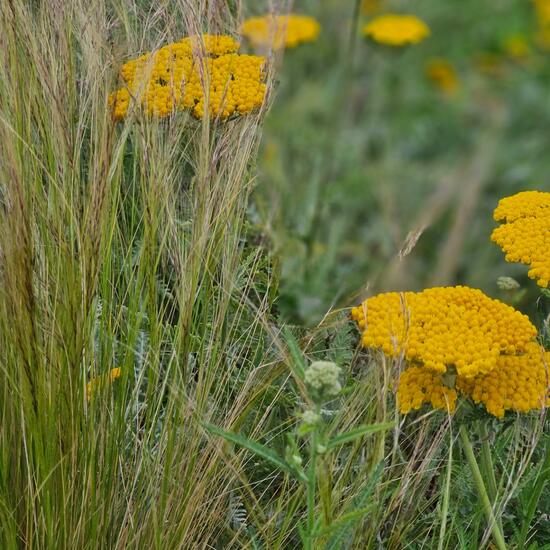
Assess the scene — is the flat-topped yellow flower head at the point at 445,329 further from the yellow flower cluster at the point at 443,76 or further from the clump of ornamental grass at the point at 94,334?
the yellow flower cluster at the point at 443,76

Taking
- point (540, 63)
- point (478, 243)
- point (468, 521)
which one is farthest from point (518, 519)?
point (540, 63)

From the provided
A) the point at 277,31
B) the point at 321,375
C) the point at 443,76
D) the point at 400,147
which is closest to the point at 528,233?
the point at 321,375

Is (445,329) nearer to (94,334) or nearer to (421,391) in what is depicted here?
(421,391)

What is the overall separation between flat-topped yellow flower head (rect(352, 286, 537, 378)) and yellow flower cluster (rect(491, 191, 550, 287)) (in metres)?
0.07

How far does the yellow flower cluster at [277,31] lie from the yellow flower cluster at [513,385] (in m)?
0.68

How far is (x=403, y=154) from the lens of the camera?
117 inches

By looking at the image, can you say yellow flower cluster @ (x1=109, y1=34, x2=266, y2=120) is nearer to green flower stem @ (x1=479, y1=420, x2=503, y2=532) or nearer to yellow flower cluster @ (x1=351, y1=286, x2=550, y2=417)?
yellow flower cluster @ (x1=351, y1=286, x2=550, y2=417)

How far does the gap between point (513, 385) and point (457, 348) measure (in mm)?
88

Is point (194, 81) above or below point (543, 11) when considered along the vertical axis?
above

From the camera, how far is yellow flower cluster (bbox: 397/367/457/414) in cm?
124

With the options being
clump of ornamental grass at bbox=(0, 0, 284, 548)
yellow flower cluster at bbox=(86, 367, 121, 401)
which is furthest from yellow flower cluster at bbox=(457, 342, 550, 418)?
yellow flower cluster at bbox=(86, 367, 121, 401)

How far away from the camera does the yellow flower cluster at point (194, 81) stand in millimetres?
1475

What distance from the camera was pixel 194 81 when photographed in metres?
1.56

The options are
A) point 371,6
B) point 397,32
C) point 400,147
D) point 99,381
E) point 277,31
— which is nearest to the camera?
point 99,381
